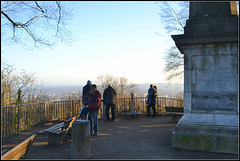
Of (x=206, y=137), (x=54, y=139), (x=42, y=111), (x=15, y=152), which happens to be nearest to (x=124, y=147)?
(x=54, y=139)

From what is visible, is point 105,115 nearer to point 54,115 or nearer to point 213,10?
point 54,115

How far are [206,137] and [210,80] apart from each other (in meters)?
1.57

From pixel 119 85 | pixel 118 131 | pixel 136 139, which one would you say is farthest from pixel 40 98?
pixel 119 85

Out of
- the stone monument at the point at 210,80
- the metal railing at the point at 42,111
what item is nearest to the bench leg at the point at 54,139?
the metal railing at the point at 42,111

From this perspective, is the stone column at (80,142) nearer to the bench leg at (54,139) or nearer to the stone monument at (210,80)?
the bench leg at (54,139)

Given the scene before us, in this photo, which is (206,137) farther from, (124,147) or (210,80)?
(124,147)

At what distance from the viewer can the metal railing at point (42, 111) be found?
839 centimetres

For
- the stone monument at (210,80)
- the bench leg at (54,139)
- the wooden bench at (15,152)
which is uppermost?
the stone monument at (210,80)

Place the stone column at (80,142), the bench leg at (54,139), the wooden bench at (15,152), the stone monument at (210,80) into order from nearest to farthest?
the wooden bench at (15,152) < the stone column at (80,142) < the stone monument at (210,80) < the bench leg at (54,139)

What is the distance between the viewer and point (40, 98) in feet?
47.3

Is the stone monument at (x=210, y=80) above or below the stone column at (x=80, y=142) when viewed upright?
above

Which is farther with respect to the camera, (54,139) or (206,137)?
(54,139)

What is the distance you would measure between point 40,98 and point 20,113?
527cm

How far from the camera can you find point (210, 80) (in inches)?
240
